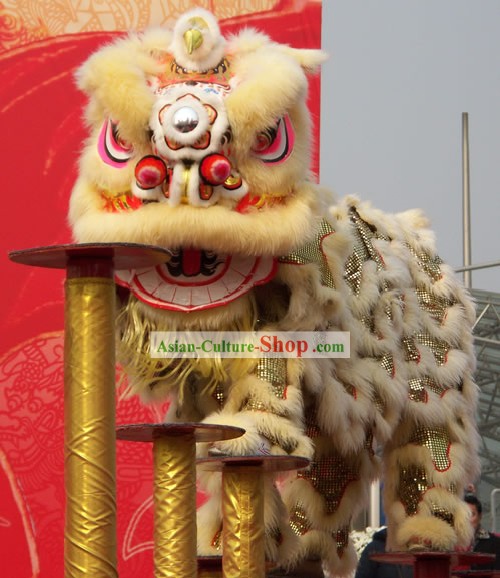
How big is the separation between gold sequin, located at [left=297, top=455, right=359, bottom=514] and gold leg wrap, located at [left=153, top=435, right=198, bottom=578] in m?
1.79

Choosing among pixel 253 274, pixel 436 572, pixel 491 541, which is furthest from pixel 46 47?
pixel 436 572

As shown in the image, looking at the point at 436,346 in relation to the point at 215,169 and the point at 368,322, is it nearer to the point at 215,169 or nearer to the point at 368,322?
the point at 368,322

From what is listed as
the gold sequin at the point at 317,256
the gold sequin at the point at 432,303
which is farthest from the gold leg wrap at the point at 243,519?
the gold sequin at the point at 432,303

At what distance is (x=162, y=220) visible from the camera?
2.59 metres

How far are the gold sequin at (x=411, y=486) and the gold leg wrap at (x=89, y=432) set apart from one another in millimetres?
2131

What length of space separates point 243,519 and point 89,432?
0.43m

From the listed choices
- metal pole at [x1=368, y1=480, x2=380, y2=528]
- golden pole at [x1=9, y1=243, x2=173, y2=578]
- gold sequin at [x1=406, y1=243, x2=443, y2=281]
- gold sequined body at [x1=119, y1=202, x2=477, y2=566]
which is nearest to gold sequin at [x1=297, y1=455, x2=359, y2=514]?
gold sequined body at [x1=119, y1=202, x2=477, y2=566]

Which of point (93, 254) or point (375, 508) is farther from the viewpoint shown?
point (375, 508)

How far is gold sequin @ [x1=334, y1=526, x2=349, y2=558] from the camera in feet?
10.9

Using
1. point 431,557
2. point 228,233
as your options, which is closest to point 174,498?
point 431,557

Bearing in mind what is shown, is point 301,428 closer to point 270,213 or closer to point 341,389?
point 341,389

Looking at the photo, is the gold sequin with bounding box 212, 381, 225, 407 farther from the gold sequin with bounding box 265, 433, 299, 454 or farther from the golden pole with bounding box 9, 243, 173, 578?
the golden pole with bounding box 9, 243, 173, 578

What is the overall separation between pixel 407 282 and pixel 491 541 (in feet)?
2.37

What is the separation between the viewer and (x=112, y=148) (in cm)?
275
